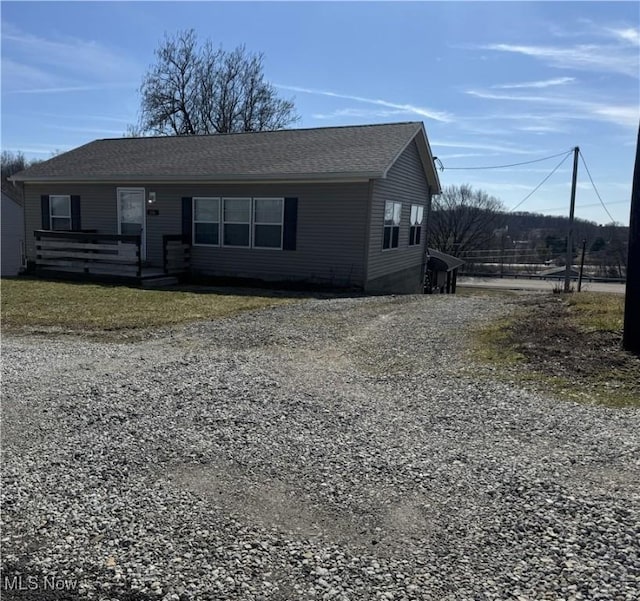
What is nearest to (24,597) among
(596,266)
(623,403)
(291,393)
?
(291,393)

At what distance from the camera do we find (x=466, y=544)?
8.43 feet

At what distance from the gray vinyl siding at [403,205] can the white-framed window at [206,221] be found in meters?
4.26

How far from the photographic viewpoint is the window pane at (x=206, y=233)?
14.3m

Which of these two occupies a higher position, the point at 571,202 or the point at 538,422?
the point at 571,202

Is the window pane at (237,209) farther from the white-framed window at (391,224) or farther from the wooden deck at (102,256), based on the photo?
the white-framed window at (391,224)

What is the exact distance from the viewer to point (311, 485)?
10.4 ft

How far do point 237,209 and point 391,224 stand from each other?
168 inches

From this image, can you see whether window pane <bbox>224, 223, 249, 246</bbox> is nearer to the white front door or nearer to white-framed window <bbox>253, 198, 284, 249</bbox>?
white-framed window <bbox>253, 198, 284, 249</bbox>

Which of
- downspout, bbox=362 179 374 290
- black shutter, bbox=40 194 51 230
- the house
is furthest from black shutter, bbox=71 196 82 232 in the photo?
downspout, bbox=362 179 374 290

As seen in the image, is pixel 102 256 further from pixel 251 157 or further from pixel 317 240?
pixel 317 240

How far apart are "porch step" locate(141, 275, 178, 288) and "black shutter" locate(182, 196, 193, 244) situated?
4.50 ft

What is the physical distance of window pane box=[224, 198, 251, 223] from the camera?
1385 centimetres

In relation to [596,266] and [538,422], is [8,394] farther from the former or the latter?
[596,266]

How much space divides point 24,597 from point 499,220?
58.9 m
